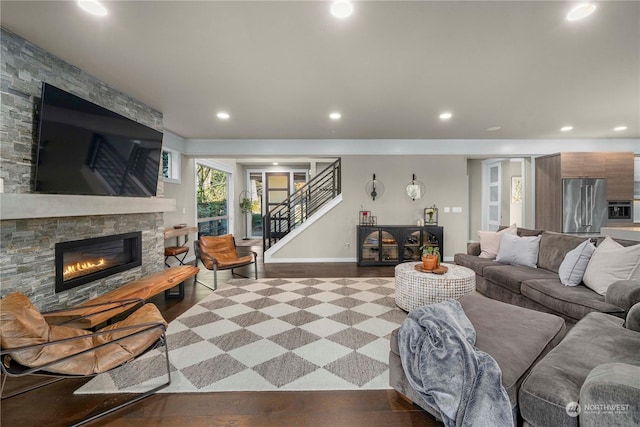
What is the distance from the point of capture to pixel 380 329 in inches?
115

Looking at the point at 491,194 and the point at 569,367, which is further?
the point at 491,194

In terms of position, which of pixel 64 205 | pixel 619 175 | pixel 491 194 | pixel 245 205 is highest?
pixel 619 175

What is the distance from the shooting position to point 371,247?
19.6ft

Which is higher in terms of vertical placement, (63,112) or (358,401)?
(63,112)

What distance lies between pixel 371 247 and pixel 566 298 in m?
3.55

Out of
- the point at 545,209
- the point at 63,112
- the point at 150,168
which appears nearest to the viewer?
the point at 63,112

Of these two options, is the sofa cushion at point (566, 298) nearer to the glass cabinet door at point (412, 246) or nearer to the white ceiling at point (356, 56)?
the white ceiling at point (356, 56)

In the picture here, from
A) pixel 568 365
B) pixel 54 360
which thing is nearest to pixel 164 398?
pixel 54 360

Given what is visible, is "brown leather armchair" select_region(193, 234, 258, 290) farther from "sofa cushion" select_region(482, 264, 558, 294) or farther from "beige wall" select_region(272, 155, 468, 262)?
"sofa cushion" select_region(482, 264, 558, 294)

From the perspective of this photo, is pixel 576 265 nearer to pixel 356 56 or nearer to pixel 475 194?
pixel 356 56

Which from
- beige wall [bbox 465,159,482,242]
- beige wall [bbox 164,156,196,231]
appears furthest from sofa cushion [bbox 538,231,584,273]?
beige wall [bbox 164,156,196,231]

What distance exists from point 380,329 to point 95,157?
3.41 meters

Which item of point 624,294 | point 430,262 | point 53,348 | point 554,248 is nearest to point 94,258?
point 53,348

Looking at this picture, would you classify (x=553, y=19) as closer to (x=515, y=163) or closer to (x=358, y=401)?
(x=358, y=401)
